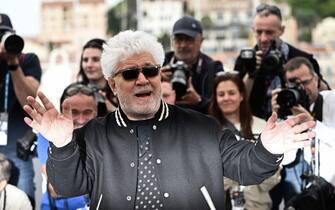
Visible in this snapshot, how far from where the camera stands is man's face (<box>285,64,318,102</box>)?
5.05 meters

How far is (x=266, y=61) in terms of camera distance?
17.4 feet

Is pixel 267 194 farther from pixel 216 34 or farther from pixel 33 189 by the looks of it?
pixel 216 34

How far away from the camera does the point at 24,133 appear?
5129 mm

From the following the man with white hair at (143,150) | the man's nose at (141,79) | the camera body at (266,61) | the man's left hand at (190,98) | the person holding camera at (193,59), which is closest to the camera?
the man with white hair at (143,150)

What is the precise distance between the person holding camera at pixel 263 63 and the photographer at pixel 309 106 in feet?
0.73

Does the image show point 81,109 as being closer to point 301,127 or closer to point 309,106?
point 309,106

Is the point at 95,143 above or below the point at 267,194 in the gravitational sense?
above

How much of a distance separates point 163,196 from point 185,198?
9 centimetres

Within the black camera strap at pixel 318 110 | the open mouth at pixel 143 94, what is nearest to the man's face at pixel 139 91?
the open mouth at pixel 143 94

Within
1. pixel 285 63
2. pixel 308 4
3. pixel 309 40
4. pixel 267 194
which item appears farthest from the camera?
pixel 308 4

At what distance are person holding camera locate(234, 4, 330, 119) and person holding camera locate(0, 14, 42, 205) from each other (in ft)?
4.65

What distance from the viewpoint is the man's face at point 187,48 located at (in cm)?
568

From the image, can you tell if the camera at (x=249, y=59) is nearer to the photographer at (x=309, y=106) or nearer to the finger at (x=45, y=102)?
the photographer at (x=309, y=106)

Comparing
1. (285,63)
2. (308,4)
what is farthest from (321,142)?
(308,4)
